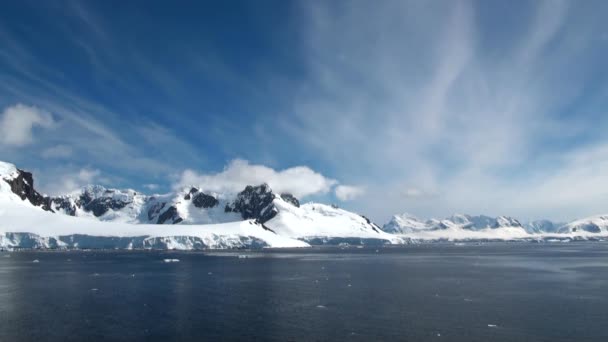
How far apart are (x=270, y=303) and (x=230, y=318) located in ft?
23.6

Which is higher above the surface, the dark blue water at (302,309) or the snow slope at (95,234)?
the snow slope at (95,234)

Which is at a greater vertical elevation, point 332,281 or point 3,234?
point 3,234

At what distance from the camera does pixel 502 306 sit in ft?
130

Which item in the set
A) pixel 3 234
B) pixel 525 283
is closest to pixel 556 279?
pixel 525 283

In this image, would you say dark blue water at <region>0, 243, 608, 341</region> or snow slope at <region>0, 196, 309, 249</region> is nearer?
dark blue water at <region>0, 243, 608, 341</region>

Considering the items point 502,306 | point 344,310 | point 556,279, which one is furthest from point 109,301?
point 556,279

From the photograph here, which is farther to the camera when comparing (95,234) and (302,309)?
(95,234)

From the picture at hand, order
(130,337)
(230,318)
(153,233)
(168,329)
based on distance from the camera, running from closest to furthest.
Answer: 1. (130,337)
2. (168,329)
3. (230,318)
4. (153,233)

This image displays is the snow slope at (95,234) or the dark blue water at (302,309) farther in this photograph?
the snow slope at (95,234)

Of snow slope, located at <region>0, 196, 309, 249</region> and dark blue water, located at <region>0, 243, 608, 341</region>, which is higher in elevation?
snow slope, located at <region>0, 196, 309, 249</region>

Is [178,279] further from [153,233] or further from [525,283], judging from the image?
[153,233]

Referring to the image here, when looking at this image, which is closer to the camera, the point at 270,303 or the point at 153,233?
the point at 270,303

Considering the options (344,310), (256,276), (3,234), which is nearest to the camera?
(344,310)

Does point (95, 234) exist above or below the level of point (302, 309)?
above
